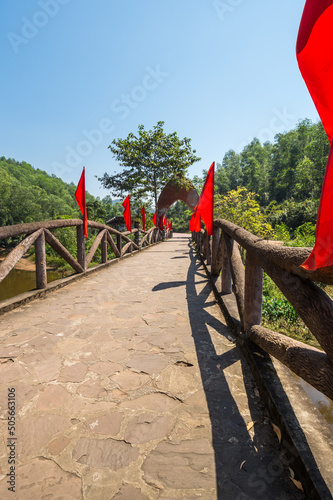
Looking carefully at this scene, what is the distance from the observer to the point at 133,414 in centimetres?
152

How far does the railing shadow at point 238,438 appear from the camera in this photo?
108 centimetres

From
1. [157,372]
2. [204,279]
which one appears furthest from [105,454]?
[204,279]

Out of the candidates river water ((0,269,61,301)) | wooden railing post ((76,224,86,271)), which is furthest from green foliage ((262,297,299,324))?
river water ((0,269,61,301))

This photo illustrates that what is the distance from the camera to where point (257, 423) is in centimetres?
144

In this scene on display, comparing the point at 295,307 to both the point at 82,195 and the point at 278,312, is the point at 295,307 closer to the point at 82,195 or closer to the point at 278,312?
the point at 278,312

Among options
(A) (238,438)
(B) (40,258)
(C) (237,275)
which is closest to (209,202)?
(C) (237,275)

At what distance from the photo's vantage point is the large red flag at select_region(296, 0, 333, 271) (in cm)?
92

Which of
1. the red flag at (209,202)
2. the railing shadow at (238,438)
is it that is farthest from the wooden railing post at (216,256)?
the railing shadow at (238,438)

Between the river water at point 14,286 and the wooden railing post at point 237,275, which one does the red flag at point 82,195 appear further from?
the river water at point 14,286

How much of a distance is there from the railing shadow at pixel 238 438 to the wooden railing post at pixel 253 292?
0.33 m

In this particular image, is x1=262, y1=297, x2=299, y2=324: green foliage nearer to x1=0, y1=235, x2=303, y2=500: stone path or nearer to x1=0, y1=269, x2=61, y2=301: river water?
x1=0, y1=235, x2=303, y2=500: stone path

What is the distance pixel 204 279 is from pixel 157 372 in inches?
133

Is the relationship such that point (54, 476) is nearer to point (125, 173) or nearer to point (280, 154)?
point (125, 173)

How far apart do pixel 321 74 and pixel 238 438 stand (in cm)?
170
